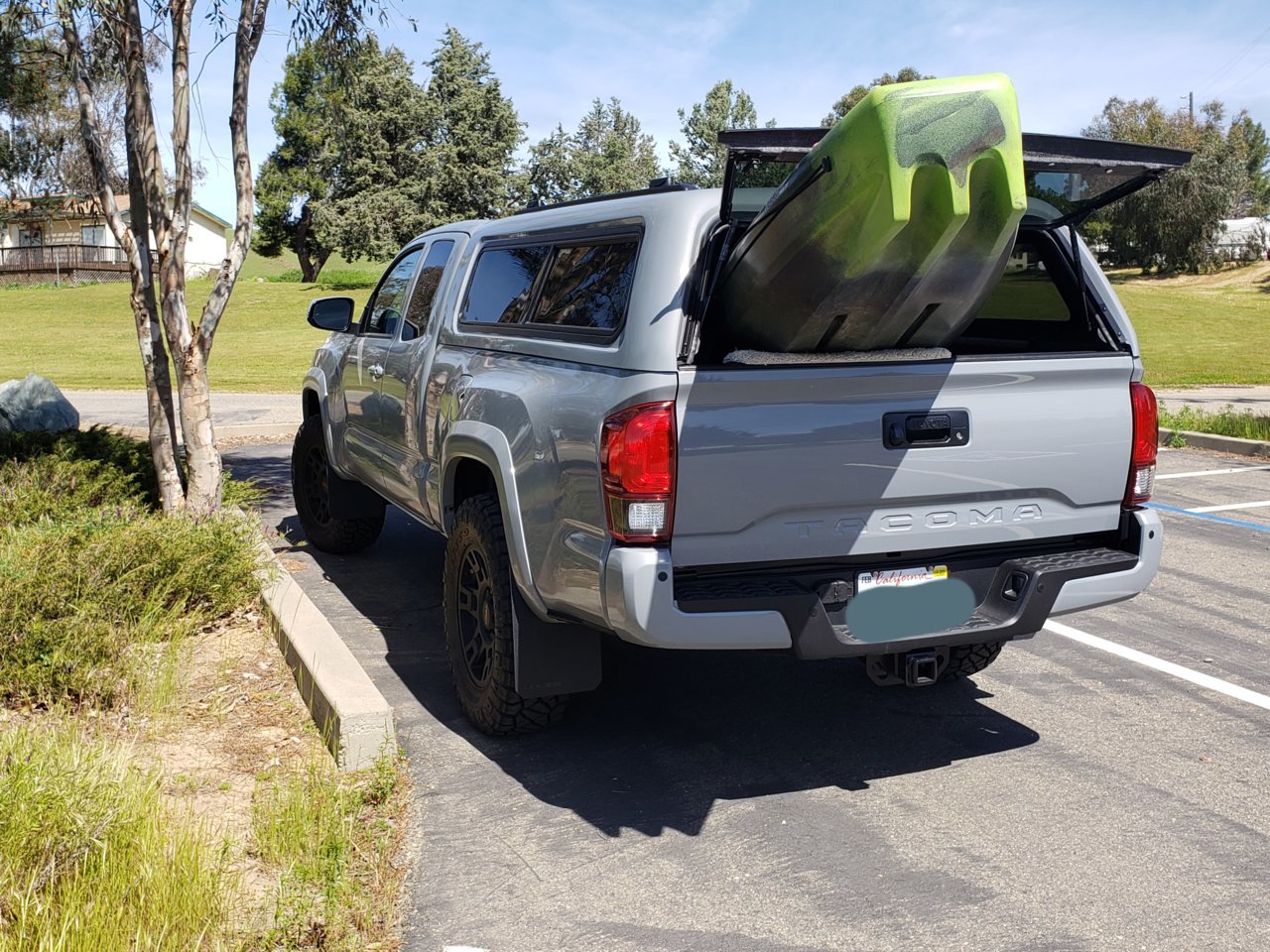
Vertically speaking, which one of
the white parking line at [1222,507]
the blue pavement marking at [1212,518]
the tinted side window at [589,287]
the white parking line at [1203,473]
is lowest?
the blue pavement marking at [1212,518]

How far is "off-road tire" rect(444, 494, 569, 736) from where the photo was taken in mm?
4793

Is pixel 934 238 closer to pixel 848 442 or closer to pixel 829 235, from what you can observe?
pixel 829 235

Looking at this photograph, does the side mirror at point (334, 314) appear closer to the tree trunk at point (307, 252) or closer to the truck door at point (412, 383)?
the truck door at point (412, 383)

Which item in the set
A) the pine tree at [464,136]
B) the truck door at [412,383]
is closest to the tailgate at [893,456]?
the truck door at [412,383]

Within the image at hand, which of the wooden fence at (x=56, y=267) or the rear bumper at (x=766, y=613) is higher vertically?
the wooden fence at (x=56, y=267)

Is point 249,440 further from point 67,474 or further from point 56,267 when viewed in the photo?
point 56,267

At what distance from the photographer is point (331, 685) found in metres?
4.87

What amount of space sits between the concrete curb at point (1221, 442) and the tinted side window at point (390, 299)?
10021 mm

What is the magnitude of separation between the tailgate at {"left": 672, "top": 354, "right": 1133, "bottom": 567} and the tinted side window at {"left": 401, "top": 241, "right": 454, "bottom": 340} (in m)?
2.70

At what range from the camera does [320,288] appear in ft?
178

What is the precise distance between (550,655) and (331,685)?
34.8 inches

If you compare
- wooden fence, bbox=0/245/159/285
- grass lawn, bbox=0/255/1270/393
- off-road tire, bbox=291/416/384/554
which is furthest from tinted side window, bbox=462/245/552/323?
wooden fence, bbox=0/245/159/285

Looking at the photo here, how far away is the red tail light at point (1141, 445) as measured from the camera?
461cm

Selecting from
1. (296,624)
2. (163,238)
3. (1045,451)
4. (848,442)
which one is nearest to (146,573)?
(296,624)
